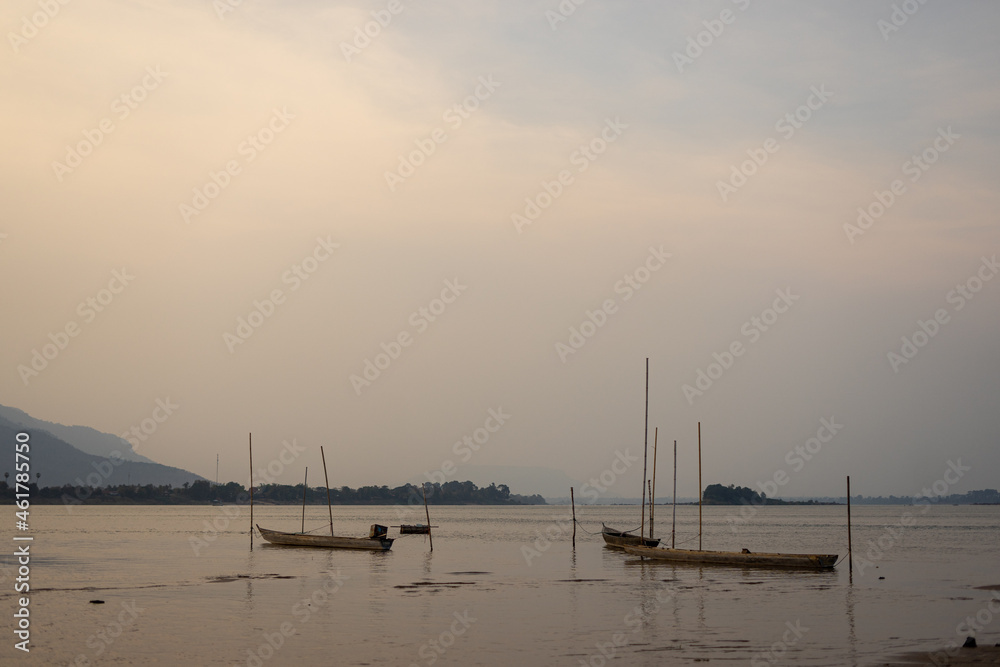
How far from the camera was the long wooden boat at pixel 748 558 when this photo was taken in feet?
168

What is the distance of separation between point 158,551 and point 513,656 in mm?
52330

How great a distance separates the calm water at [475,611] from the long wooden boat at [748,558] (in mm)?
1013

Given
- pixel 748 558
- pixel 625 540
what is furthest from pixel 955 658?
pixel 625 540

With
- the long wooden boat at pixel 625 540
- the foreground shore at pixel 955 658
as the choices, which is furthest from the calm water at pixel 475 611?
the long wooden boat at pixel 625 540

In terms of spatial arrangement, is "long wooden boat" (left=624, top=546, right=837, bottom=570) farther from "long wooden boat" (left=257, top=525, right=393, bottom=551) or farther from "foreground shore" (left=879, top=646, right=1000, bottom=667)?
"foreground shore" (left=879, top=646, right=1000, bottom=667)

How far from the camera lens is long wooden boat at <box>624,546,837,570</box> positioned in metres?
51.1

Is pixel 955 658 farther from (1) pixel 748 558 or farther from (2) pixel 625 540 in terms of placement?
(2) pixel 625 540

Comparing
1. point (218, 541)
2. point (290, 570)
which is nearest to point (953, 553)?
point (290, 570)

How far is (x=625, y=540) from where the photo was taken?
6919 cm

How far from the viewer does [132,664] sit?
24.8 metres

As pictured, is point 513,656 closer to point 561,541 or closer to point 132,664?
point 132,664

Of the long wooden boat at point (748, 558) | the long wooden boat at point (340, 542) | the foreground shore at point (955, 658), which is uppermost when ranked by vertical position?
the foreground shore at point (955, 658)

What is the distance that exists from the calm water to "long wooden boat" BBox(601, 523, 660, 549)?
2345 millimetres

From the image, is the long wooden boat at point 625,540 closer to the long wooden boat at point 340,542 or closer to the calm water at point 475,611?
the calm water at point 475,611
